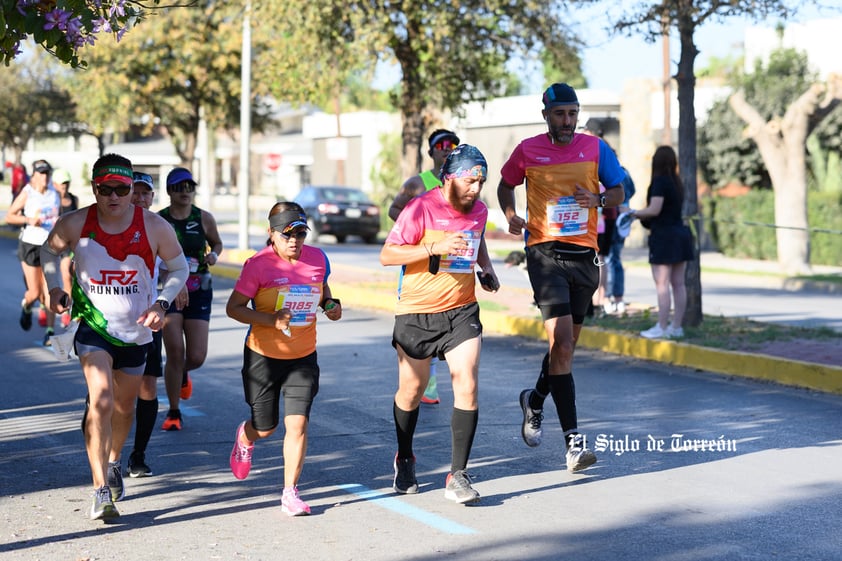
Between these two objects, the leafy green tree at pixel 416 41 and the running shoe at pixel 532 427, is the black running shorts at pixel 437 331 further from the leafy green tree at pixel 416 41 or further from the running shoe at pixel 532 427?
the leafy green tree at pixel 416 41

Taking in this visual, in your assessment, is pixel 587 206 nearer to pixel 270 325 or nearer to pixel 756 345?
pixel 270 325

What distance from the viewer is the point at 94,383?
250 inches

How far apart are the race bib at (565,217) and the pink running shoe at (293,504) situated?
2.26 m

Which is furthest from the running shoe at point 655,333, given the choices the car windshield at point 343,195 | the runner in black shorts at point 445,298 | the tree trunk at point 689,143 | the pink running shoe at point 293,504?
the car windshield at point 343,195

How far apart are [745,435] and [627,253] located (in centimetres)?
2295

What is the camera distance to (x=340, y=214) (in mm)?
35781

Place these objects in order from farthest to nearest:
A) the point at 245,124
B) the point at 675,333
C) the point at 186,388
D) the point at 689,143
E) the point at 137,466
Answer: the point at 245,124 < the point at 689,143 < the point at 675,333 < the point at 186,388 < the point at 137,466

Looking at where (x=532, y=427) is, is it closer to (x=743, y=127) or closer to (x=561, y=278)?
(x=561, y=278)

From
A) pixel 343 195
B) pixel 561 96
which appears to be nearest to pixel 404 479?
pixel 561 96

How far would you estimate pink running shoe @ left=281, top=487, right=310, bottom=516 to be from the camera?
6406mm

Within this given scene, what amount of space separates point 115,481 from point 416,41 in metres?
13.6

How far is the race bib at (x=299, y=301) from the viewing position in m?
6.65

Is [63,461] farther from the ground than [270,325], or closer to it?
closer to it

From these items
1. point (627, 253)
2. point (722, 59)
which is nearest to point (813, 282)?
point (627, 253)
